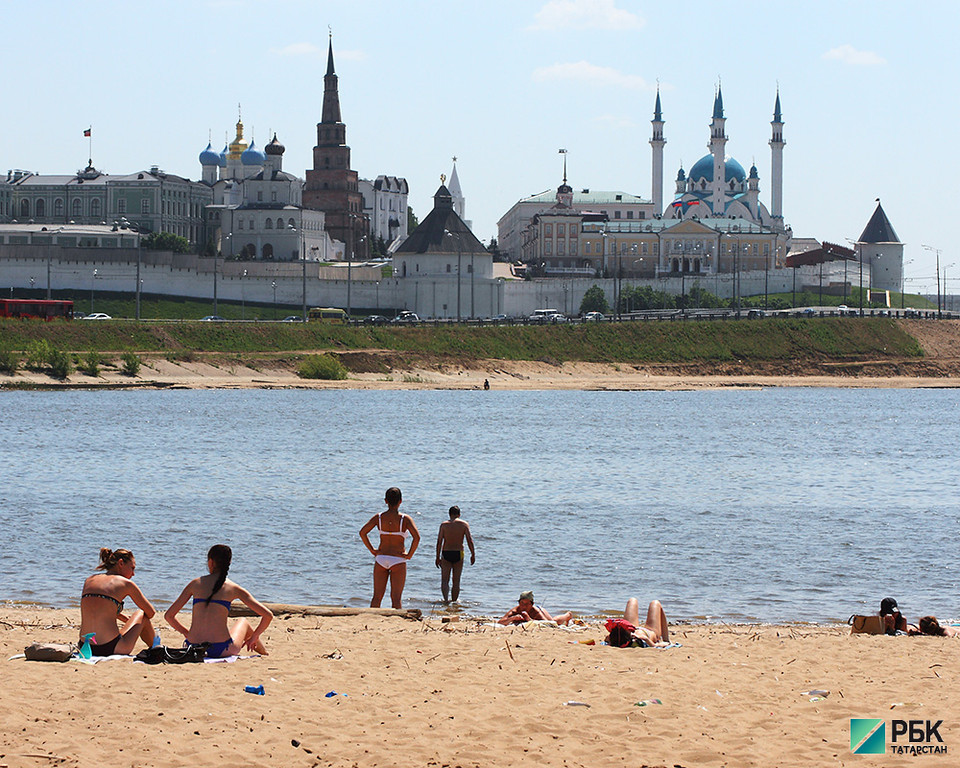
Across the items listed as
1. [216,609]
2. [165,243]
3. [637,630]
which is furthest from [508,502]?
[165,243]

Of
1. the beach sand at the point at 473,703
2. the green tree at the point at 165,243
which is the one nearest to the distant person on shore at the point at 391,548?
the beach sand at the point at 473,703

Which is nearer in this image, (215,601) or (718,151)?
(215,601)

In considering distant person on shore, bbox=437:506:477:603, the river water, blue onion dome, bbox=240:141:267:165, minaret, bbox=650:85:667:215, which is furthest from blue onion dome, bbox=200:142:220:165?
distant person on shore, bbox=437:506:477:603

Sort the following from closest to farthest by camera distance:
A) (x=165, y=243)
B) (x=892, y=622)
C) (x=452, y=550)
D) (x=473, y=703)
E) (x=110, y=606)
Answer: (x=473, y=703)
(x=110, y=606)
(x=892, y=622)
(x=452, y=550)
(x=165, y=243)

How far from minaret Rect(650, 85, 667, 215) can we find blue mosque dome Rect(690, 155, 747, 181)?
5015mm

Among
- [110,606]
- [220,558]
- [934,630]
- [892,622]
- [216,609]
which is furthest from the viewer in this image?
[892,622]

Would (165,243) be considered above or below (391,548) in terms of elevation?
above

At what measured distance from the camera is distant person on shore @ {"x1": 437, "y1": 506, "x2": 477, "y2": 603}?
1672 cm

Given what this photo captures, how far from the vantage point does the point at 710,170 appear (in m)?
164

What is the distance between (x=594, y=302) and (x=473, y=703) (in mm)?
100944

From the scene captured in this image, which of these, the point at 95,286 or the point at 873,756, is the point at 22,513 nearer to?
the point at 873,756

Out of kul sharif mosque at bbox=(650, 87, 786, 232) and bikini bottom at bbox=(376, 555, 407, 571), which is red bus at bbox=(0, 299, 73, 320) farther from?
kul sharif mosque at bbox=(650, 87, 786, 232)

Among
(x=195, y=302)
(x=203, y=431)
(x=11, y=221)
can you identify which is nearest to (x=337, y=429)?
(x=203, y=431)

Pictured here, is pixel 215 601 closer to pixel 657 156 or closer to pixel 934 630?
pixel 934 630
